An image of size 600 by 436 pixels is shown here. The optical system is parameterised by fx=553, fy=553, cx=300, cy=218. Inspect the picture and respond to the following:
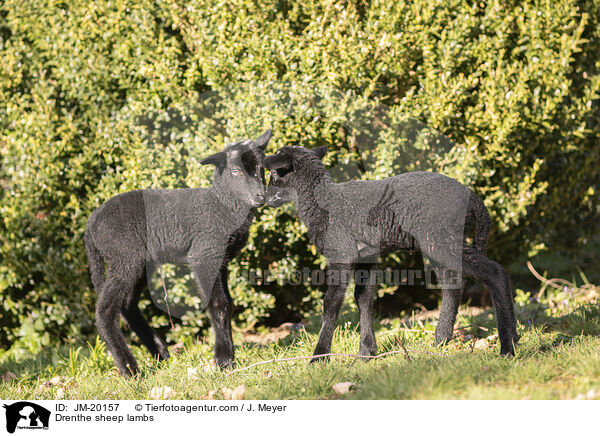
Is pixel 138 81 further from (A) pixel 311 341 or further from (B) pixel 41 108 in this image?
(A) pixel 311 341

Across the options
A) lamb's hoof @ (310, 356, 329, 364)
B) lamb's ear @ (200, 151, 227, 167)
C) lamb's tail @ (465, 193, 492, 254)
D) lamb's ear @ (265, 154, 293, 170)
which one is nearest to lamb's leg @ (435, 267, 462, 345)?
lamb's tail @ (465, 193, 492, 254)

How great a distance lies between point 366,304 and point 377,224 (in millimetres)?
626

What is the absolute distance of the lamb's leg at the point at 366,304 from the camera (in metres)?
4.02

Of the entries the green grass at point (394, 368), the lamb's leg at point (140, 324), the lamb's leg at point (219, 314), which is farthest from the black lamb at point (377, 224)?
the lamb's leg at point (140, 324)

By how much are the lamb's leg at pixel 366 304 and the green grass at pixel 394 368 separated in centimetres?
13

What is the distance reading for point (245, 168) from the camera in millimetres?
4141

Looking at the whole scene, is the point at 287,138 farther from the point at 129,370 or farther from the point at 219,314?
the point at 129,370

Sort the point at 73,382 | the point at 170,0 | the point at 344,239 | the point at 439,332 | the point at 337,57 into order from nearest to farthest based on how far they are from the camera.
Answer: the point at 344,239 → the point at 439,332 → the point at 73,382 → the point at 337,57 → the point at 170,0

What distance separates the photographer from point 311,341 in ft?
16.0

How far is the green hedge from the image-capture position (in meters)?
5.14

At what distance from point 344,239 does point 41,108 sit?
380 cm

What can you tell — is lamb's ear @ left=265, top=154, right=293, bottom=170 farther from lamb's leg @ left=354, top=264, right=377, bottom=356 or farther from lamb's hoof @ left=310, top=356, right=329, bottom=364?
lamb's hoof @ left=310, top=356, right=329, bottom=364
